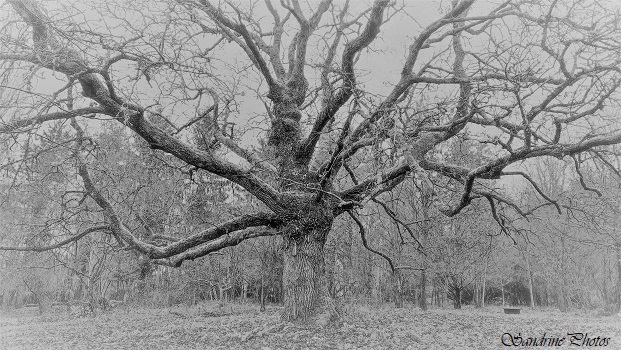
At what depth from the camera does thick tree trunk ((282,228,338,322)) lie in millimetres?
8211

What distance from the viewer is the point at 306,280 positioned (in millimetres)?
8320

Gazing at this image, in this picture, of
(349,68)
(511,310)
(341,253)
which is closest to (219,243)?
(349,68)

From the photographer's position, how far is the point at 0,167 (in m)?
6.89

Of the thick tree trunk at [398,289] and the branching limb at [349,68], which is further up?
the branching limb at [349,68]

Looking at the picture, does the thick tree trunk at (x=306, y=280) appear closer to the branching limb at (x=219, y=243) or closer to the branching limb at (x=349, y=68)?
the branching limb at (x=219, y=243)

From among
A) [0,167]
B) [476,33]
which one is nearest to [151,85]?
[0,167]

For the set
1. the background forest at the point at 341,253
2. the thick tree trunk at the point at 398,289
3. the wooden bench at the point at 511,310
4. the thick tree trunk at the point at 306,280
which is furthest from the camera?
the thick tree trunk at the point at 398,289

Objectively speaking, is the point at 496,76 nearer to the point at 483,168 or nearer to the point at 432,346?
the point at 483,168

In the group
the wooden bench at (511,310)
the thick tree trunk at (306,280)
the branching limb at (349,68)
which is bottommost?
the wooden bench at (511,310)

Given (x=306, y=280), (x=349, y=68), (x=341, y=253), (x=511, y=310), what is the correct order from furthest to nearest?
1. (x=511, y=310)
2. (x=341, y=253)
3. (x=306, y=280)
4. (x=349, y=68)

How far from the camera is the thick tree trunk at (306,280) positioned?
821 centimetres

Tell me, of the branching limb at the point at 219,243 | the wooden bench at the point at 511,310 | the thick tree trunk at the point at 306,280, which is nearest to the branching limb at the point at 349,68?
the thick tree trunk at the point at 306,280

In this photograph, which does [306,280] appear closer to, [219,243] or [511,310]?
[219,243]

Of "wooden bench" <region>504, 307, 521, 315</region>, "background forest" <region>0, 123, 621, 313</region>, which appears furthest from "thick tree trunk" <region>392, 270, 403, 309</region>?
"wooden bench" <region>504, 307, 521, 315</region>
